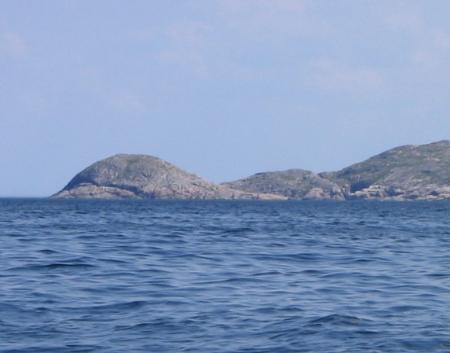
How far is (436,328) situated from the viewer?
66.2 feet

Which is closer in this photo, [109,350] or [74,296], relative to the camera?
[109,350]

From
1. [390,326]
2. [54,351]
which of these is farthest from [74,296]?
[390,326]

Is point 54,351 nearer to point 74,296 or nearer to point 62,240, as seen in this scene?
point 74,296

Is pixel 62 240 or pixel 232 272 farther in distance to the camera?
pixel 62 240

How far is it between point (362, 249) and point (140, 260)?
1375 cm

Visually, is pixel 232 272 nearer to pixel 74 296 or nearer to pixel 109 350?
pixel 74 296

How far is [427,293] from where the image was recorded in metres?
25.8

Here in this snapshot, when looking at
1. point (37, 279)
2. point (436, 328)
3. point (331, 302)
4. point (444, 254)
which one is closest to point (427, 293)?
point (331, 302)

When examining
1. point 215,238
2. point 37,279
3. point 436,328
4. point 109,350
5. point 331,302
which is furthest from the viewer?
point 215,238

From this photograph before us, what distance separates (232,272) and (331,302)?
7687 mm

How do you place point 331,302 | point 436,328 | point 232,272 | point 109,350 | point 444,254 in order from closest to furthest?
point 109,350 → point 436,328 → point 331,302 → point 232,272 → point 444,254

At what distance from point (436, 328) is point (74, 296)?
386 inches

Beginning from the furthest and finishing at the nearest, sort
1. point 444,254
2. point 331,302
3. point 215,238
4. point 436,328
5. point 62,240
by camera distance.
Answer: point 215,238
point 62,240
point 444,254
point 331,302
point 436,328

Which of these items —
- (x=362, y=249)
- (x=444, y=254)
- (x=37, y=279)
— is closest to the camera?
(x=37, y=279)
